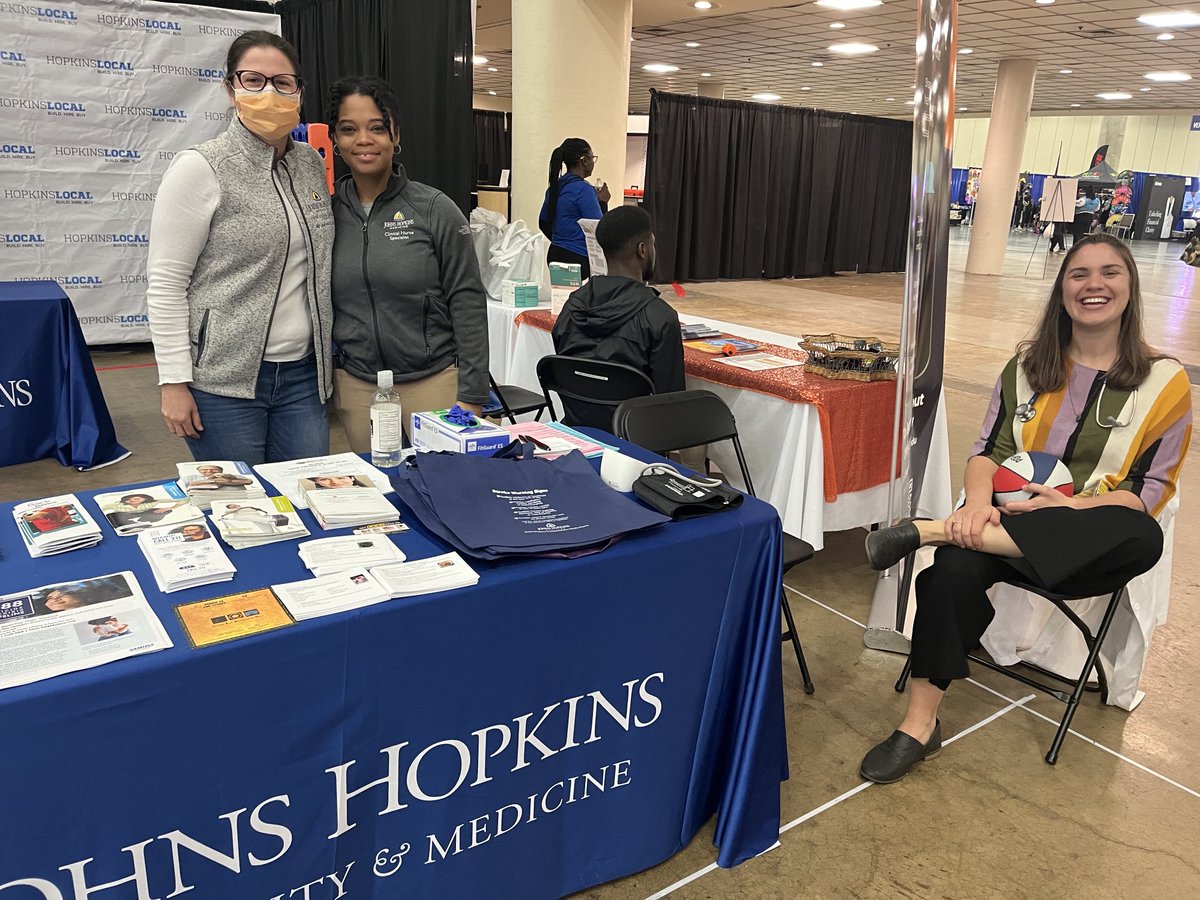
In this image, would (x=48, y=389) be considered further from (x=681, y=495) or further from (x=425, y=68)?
(x=681, y=495)

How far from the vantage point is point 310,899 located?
127cm

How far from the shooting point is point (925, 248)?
2.13 m

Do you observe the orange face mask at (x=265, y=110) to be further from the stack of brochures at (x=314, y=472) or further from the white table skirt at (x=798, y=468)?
the white table skirt at (x=798, y=468)

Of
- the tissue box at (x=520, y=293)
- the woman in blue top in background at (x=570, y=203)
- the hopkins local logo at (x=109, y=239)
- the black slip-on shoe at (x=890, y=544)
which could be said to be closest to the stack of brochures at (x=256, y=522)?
the black slip-on shoe at (x=890, y=544)

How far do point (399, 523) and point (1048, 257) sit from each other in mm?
18748

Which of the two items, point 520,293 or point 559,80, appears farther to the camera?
point 559,80

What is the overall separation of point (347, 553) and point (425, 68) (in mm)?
4122

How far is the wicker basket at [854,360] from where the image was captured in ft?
9.30

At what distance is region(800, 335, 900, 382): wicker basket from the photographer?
2836 mm

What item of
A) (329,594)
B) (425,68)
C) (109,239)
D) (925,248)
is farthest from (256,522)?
(109,239)

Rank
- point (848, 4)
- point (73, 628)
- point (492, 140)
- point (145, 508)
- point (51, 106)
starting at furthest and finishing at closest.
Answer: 1. point (492, 140)
2. point (848, 4)
3. point (51, 106)
4. point (145, 508)
5. point (73, 628)

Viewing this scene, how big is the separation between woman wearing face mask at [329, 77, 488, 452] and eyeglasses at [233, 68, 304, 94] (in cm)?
13

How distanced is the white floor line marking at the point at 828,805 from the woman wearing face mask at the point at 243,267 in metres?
1.31

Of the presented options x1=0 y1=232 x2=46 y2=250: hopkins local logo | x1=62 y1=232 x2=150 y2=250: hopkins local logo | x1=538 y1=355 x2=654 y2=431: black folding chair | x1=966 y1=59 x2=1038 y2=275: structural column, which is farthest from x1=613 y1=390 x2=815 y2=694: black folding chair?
x1=966 y1=59 x2=1038 y2=275: structural column
